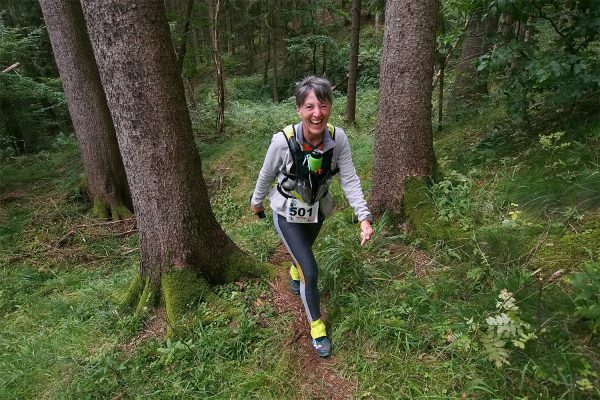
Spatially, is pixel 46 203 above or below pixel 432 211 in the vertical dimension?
below

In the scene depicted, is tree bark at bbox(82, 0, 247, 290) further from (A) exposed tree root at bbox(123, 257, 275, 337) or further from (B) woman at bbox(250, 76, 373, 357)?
(B) woman at bbox(250, 76, 373, 357)

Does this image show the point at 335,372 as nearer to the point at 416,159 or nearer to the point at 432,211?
the point at 432,211

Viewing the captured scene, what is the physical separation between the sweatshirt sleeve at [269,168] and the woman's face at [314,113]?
0.27 meters

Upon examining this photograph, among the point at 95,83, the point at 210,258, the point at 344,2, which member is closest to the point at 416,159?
the point at 210,258

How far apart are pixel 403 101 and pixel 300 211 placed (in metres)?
1.92

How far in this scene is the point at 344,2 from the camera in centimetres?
2522

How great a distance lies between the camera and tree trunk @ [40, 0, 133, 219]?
6.61m

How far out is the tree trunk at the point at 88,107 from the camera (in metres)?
6.61

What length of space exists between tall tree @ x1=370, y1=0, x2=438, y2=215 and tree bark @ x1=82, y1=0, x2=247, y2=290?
1.92 m

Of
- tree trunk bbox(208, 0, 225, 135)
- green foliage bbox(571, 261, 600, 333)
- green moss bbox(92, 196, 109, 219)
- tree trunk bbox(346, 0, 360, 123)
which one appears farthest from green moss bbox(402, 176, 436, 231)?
tree trunk bbox(208, 0, 225, 135)

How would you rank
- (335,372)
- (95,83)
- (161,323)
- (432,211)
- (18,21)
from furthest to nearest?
1. (18,21)
2. (95,83)
3. (432,211)
4. (161,323)
5. (335,372)

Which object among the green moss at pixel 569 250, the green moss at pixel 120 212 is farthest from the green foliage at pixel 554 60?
the green moss at pixel 120 212

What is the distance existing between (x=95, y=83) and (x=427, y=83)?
18.9 ft

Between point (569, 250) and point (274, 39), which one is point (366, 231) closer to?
point (569, 250)
